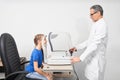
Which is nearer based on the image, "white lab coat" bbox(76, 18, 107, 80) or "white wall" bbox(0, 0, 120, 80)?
"white lab coat" bbox(76, 18, 107, 80)

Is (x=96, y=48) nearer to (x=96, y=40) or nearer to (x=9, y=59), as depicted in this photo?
(x=96, y=40)

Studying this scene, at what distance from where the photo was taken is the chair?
2115mm

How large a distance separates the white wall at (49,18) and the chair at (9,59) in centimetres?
87

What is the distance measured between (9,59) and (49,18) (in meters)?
1.31

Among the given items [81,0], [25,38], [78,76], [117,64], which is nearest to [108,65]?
[117,64]

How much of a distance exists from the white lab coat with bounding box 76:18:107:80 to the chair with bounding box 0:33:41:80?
2.67 feet

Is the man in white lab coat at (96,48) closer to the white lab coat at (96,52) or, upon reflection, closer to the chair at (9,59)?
the white lab coat at (96,52)

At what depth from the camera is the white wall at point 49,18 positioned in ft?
10.7

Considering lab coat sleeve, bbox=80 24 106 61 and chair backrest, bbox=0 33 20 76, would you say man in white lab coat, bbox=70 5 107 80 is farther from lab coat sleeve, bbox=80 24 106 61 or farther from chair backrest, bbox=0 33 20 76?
chair backrest, bbox=0 33 20 76

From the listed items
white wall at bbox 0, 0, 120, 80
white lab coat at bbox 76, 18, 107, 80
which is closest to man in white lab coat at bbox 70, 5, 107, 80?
white lab coat at bbox 76, 18, 107, 80

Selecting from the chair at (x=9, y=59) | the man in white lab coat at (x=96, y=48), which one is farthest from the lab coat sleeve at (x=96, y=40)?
the chair at (x=9, y=59)

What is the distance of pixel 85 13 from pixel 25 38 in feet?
3.64

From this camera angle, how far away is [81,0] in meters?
3.24

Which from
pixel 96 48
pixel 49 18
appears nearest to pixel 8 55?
pixel 96 48
